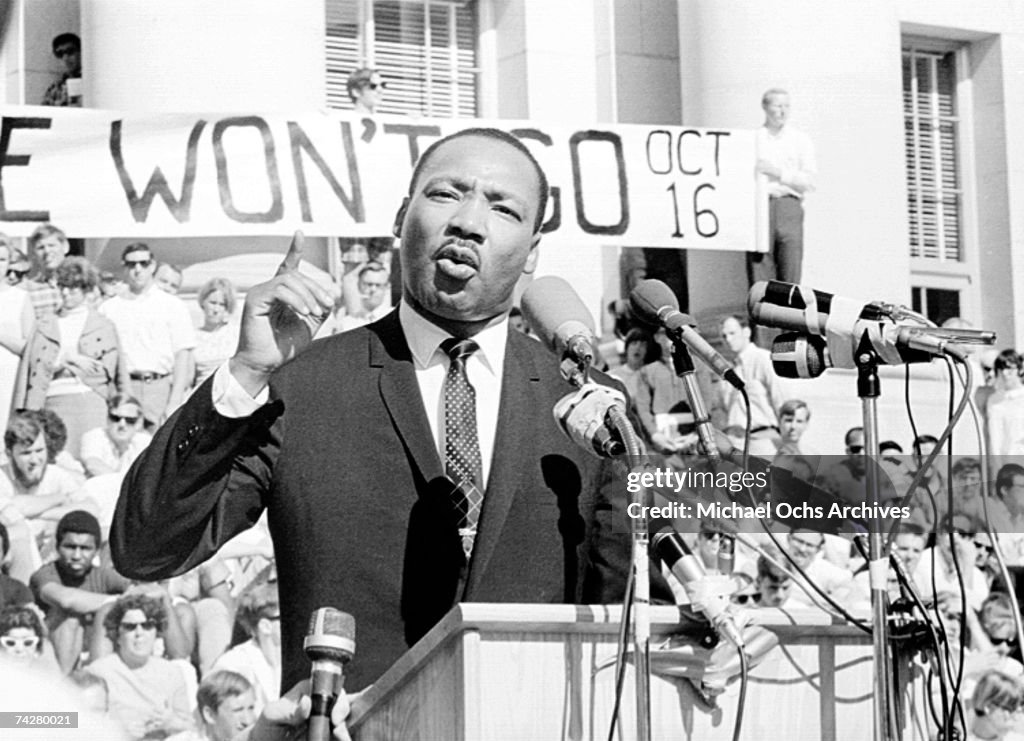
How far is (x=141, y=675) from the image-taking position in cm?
748

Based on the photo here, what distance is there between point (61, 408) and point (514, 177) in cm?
477

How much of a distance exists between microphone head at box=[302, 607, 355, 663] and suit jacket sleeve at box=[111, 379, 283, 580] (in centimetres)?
82

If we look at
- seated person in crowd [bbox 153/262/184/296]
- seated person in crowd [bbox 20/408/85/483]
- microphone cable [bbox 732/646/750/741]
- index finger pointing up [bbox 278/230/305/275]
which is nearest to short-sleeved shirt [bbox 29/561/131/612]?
seated person in crowd [bbox 20/408/85/483]

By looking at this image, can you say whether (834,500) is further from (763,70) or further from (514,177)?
(763,70)

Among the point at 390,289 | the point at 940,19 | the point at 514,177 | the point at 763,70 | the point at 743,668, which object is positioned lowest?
the point at 743,668

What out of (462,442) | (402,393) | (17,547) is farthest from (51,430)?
(462,442)

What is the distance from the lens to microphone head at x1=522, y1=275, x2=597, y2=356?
157 inches

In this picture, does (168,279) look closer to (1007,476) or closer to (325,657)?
(1007,476)

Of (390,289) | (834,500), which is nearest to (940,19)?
(390,289)

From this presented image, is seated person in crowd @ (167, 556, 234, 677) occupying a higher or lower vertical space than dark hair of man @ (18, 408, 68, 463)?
lower

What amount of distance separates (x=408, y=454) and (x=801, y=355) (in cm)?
87

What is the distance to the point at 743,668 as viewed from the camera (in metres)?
3.49

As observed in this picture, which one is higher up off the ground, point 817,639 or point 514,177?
point 514,177

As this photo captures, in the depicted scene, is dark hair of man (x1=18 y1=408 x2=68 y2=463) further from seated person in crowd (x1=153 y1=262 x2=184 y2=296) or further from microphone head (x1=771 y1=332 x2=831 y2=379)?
microphone head (x1=771 y1=332 x2=831 y2=379)
